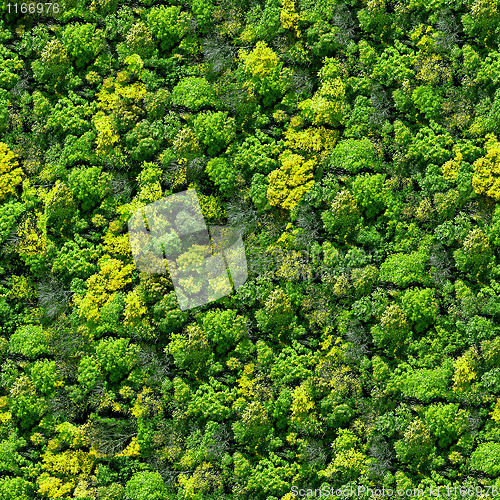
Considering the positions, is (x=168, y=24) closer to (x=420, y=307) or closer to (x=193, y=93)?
(x=193, y=93)

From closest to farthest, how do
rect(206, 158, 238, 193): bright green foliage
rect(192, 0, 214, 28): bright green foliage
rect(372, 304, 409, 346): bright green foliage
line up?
1. rect(372, 304, 409, 346): bright green foliage
2. rect(206, 158, 238, 193): bright green foliage
3. rect(192, 0, 214, 28): bright green foliage

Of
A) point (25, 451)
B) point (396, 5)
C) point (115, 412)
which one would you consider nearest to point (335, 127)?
point (396, 5)

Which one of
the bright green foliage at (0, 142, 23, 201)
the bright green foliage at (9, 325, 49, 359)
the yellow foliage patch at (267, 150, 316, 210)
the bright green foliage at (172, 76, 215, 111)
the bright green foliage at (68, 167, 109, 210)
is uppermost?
the bright green foliage at (172, 76, 215, 111)

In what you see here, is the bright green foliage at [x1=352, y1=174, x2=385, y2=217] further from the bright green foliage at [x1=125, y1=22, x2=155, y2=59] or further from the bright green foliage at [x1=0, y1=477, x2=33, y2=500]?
the bright green foliage at [x1=0, y1=477, x2=33, y2=500]

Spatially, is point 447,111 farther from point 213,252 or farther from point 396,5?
point 213,252

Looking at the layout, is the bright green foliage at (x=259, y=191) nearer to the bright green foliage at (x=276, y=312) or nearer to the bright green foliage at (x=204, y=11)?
the bright green foliage at (x=276, y=312)

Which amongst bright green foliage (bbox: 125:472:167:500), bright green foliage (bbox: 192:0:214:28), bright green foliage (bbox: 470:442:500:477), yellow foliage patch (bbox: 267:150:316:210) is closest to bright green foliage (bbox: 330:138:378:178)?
yellow foliage patch (bbox: 267:150:316:210)
